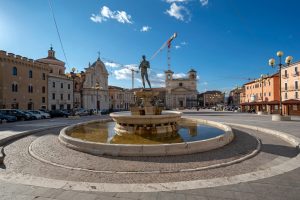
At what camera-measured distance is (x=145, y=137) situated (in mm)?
10859

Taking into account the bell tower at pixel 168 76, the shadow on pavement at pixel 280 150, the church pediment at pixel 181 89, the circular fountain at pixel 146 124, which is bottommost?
the shadow on pavement at pixel 280 150

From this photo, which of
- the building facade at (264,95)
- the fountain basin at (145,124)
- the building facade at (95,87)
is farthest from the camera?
the building facade at (95,87)

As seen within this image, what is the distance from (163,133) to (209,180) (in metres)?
6.29

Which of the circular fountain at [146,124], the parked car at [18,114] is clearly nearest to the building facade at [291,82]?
the circular fountain at [146,124]

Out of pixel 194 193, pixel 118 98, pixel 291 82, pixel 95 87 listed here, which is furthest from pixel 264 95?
pixel 194 193

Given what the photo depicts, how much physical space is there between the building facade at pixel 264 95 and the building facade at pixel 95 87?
45.4 metres

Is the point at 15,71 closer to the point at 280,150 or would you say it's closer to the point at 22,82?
the point at 22,82

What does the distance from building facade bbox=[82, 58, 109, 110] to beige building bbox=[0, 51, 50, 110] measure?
18.0 m

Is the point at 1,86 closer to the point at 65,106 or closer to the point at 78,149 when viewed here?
the point at 65,106

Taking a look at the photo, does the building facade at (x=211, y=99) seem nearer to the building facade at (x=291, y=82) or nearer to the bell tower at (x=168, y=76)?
the bell tower at (x=168, y=76)

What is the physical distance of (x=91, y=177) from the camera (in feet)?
18.7

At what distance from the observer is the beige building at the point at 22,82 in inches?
1467

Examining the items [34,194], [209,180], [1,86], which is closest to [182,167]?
[209,180]

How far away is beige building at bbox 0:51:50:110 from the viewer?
37250 millimetres
